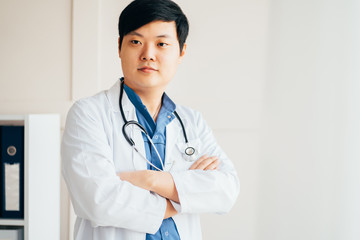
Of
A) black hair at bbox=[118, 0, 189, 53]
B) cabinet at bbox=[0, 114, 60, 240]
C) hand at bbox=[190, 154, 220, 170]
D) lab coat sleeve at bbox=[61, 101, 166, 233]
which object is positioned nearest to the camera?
lab coat sleeve at bbox=[61, 101, 166, 233]

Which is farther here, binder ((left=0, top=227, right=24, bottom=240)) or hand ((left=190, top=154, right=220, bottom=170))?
binder ((left=0, top=227, right=24, bottom=240))

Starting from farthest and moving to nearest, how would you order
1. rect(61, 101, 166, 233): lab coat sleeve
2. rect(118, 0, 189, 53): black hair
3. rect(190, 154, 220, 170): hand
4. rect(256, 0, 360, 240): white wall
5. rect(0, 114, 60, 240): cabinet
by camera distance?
rect(256, 0, 360, 240): white wall
rect(0, 114, 60, 240): cabinet
rect(190, 154, 220, 170): hand
rect(118, 0, 189, 53): black hair
rect(61, 101, 166, 233): lab coat sleeve

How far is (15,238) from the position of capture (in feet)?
5.61

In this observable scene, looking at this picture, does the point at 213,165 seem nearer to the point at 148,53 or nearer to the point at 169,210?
the point at 169,210

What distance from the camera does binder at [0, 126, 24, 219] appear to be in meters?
1.70

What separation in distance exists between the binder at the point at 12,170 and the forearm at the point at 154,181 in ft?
2.49

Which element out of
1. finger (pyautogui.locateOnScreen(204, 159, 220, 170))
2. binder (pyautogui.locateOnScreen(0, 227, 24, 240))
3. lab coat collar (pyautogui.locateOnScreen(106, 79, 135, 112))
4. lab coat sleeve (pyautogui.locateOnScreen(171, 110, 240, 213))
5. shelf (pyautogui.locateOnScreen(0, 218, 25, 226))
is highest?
lab coat collar (pyautogui.locateOnScreen(106, 79, 135, 112))

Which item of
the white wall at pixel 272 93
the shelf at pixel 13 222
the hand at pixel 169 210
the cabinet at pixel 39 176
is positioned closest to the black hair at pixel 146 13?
the hand at pixel 169 210

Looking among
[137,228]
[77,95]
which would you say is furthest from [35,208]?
[137,228]

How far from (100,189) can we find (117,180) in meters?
0.06

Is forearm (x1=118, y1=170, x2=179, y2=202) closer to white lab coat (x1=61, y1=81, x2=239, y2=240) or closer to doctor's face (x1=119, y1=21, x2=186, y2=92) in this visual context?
white lab coat (x1=61, y1=81, x2=239, y2=240)

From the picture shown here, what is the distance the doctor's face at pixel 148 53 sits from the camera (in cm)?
122

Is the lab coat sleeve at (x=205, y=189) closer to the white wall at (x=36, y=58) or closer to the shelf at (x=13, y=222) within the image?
the shelf at (x=13, y=222)

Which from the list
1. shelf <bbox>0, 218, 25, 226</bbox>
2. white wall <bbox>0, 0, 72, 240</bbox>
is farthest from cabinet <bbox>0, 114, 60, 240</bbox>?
white wall <bbox>0, 0, 72, 240</bbox>
